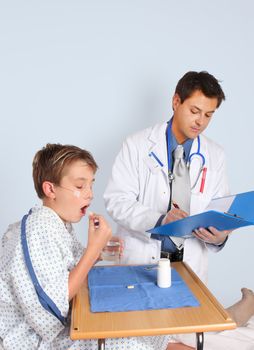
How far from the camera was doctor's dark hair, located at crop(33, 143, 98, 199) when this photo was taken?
1811 millimetres

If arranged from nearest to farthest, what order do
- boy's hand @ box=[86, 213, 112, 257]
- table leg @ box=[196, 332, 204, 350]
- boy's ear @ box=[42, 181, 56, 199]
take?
table leg @ box=[196, 332, 204, 350]
boy's hand @ box=[86, 213, 112, 257]
boy's ear @ box=[42, 181, 56, 199]

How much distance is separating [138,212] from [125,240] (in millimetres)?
213

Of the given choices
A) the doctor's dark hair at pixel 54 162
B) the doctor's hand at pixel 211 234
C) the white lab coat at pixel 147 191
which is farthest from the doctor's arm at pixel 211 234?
the doctor's dark hair at pixel 54 162

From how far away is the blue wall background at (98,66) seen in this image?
9.89 feet

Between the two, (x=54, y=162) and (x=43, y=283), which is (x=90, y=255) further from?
(x=54, y=162)

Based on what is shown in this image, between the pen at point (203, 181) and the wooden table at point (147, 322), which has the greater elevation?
the pen at point (203, 181)

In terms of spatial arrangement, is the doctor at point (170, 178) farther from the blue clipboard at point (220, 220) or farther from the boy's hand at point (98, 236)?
the boy's hand at point (98, 236)

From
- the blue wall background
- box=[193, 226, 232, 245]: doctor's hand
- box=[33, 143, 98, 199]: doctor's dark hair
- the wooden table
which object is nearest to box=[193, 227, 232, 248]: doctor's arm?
box=[193, 226, 232, 245]: doctor's hand

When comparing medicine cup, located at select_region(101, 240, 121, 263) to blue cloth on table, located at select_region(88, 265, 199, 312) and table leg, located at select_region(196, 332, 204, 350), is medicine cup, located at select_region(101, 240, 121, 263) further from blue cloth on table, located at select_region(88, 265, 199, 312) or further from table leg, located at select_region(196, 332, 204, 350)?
table leg, located at select_region(196, 332, 204, 350)

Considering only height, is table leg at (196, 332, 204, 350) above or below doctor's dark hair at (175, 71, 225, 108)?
below

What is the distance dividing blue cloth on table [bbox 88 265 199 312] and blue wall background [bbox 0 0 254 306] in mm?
1260

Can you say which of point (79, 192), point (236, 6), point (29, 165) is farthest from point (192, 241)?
point (236, 6)

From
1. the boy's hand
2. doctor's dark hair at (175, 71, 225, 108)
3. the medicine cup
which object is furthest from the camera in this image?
doctor's dark hair at (175, 71, 225, 108)

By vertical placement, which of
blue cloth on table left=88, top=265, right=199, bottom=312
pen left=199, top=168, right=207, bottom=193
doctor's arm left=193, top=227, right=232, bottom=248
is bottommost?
blue cloth on table left=88, top=265, right=199, bottom=312
